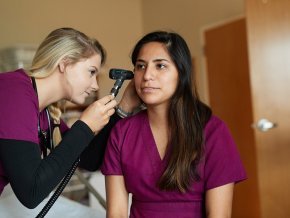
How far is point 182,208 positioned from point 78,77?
22.9 inches

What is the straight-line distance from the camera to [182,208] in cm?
110

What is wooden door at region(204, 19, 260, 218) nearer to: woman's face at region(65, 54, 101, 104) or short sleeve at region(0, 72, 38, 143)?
woman's face at region(65, 54, 101, 104)

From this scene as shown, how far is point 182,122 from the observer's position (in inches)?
45.7

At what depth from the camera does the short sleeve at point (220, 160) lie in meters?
1.06

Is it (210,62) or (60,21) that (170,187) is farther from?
(60,21)

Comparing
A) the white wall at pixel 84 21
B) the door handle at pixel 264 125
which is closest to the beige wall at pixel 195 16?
the white wall at pixel 84 21

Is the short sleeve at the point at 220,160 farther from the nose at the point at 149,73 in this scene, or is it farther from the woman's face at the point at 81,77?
the woman's face at the point at 81,77

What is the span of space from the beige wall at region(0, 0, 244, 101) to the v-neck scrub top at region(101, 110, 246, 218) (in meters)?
1.95

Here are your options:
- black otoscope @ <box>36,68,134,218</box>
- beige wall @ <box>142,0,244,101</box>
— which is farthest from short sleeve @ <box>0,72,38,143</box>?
beige wall @ <box>142,0,244,101</box>

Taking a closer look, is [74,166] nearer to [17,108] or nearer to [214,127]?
[17,108]

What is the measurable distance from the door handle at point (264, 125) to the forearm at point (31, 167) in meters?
1.34

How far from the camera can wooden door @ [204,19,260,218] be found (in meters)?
2.67

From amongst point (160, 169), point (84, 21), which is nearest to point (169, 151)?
point (160, 169)

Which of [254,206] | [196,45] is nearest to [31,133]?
[254,206]
